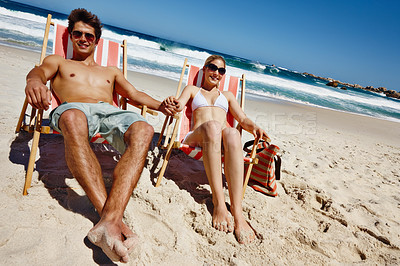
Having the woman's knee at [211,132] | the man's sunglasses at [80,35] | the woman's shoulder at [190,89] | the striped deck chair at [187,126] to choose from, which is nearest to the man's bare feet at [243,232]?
the striped deck chair at [187,126]

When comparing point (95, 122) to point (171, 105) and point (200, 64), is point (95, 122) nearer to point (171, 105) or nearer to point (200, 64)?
point (171, 105)

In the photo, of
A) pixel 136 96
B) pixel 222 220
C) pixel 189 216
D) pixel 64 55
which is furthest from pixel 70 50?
pixel 222 220

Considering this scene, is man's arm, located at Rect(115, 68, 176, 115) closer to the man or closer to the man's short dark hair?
the man

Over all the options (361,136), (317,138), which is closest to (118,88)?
(317,138)

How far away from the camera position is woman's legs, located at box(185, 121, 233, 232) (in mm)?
1841

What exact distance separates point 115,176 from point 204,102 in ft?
4.64

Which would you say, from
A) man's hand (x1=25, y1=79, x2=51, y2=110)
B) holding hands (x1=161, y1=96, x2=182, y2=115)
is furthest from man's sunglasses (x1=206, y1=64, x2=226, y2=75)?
man's hand (x1=25, y1=79, x2=51, y2=110)

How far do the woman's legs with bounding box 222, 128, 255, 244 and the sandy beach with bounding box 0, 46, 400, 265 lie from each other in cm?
12

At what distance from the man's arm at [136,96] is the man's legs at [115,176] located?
0.45m

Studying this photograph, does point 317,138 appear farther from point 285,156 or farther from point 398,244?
point 398,244

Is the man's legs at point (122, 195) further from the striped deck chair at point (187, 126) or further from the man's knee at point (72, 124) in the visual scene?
the striped deck chair at point (187, 126)

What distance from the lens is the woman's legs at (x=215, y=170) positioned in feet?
6.04

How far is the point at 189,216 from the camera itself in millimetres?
1894

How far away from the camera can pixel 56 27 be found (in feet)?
8.70
